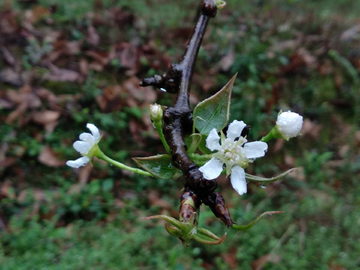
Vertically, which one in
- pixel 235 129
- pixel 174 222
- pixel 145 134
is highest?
pixel 145 134

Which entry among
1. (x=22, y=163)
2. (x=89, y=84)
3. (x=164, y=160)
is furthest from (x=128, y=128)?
(x=164, y=160)

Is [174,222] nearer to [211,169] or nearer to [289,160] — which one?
[211,169]

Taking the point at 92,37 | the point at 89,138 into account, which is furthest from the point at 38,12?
the point at 89,138

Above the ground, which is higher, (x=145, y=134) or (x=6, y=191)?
(x=145, y=134)

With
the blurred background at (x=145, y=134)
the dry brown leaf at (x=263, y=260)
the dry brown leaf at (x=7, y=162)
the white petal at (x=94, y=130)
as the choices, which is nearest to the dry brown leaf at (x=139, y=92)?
the blurred background at (x=145, y=134)

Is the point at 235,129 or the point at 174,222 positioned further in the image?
the point at 235,129

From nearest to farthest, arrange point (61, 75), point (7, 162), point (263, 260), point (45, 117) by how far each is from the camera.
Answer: point (263, 260), point (7, 162), point (45, 117), point (61, 75)

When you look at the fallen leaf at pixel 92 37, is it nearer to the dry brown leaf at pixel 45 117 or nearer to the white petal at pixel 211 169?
the dry brown leaf at pixel 45 117
